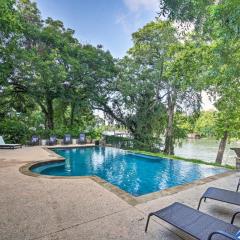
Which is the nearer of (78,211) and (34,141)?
(78,211)

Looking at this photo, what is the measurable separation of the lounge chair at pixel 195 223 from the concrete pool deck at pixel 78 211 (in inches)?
10.6

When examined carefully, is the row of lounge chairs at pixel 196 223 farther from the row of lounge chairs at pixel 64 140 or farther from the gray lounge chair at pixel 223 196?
the row of lounge chairs at pixel 64 140

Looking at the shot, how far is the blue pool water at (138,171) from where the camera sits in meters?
6.65

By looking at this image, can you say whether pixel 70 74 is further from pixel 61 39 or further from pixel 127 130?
pixel 127 130

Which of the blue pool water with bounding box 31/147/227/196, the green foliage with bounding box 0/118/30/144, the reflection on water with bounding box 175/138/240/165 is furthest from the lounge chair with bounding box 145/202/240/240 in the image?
the reflection on water with bounding box 175/138/240/165

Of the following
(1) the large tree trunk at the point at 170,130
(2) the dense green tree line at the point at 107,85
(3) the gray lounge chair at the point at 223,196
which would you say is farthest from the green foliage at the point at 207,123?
(3) the gray lounge chair at the point at 223,196

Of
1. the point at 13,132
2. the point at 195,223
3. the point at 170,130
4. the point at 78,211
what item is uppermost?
the point at 170,130

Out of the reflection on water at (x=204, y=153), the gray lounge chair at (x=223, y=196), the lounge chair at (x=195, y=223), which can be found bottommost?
the reflection on water at (x=204, y=153)

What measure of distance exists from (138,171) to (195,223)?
6095 millimetres

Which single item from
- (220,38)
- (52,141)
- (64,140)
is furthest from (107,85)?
(220,38)

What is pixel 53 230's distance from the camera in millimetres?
2707

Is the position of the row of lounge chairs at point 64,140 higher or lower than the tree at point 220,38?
lower

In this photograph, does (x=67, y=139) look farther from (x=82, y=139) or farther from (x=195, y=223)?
(x=195, y=223)

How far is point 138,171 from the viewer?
27.7 feet
